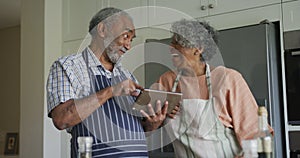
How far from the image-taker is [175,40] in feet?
4.80

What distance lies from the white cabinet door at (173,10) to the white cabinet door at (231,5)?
4cm

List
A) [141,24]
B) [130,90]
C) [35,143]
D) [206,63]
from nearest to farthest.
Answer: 1. [130,90]
2. [206,63]
3. [141,24]
4. [35,143]

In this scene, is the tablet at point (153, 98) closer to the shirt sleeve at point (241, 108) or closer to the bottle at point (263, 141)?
the shirt sleeve at point (241, 108)

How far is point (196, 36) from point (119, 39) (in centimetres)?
27

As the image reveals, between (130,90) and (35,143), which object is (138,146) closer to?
(130,90)

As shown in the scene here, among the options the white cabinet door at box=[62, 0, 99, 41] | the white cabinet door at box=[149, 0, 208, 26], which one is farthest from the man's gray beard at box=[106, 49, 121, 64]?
the white cabinet door at box=[62, 0, 99, 41]

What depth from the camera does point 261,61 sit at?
202 cm

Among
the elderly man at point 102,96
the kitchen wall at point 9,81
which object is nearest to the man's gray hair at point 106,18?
the elderly man at point 102,96

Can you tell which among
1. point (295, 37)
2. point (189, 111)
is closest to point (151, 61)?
point (295, 37)

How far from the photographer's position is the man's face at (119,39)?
4.69ft

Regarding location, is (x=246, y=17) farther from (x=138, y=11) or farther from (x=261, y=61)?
(x=138, y=11)

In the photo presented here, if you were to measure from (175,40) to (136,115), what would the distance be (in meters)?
0.30

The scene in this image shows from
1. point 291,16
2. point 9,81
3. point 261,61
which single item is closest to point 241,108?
point 261,61

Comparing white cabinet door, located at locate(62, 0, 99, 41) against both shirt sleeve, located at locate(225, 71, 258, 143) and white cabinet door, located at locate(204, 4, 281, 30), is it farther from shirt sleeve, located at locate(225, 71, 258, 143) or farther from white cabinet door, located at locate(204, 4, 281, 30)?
shirt sleeve, located at locate(225, 71, 258, 143)
